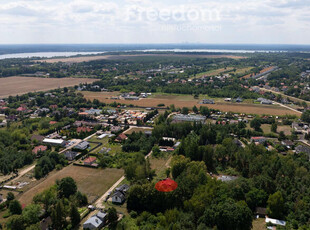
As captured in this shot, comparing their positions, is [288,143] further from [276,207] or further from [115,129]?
[115,129]

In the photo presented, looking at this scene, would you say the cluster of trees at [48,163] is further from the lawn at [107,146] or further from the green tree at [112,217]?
the green tree at [112,217]

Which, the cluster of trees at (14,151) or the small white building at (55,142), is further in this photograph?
the small white building at (55,142)

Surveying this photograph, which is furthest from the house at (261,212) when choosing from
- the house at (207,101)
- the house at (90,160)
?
the house at (207,101)

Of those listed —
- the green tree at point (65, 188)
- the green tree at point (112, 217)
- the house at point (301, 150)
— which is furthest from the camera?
the house at point (301, 150)

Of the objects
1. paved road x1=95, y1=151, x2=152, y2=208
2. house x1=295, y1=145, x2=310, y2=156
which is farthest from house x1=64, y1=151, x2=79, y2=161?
house x1=295, y1=145, x2=310, y2=156

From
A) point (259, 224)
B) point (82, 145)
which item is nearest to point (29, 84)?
point (82, 145)

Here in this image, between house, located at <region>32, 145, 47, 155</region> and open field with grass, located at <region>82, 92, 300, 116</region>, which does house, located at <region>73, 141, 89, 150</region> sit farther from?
open field with grass, located at <region>82, 92, 300, 116</region>

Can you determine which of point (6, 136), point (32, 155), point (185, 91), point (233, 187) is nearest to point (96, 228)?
point (233, 187)
